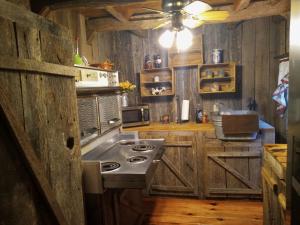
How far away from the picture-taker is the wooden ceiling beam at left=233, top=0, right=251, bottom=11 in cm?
247

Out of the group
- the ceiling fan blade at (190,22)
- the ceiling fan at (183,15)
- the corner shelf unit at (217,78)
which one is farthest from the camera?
the corner shelf unit at (217,78)

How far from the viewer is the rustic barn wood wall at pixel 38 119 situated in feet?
2.66

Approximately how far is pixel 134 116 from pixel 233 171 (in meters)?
1.45

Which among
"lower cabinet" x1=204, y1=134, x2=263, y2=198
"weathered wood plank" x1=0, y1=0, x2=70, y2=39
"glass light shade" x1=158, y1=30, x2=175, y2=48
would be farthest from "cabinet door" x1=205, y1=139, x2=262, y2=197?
"weathered wood plank" x1=0, y1=0, x2=70, y2=39

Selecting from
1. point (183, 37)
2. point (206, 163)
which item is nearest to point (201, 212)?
point (206, 163)

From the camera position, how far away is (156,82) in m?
3.48

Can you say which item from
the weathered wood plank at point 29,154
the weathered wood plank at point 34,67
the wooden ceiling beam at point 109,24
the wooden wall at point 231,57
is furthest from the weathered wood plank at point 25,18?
the wooden wall at point 231,57

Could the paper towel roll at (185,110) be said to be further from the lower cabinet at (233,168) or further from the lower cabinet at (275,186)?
the lower cabinet at (275,186)

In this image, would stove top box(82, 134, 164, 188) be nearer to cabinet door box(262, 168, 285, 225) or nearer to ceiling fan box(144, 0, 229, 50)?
cabinet door box(262, 168, 285, 225)

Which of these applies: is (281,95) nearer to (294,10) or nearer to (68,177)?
(294,10)

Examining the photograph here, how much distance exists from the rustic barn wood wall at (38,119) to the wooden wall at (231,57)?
2.21 metres

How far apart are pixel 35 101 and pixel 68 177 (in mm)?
465

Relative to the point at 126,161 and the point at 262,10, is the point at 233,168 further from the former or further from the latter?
the point at 262,10

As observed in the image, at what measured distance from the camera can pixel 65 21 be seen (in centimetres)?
254
